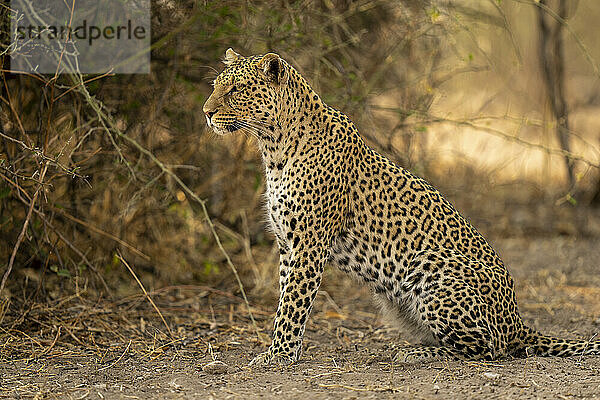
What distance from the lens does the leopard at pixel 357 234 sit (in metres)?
4.98

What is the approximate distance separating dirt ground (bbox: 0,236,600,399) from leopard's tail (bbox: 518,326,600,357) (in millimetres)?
71

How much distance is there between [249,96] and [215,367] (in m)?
1.74

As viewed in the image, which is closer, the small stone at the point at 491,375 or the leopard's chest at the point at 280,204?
the small stone at the point at 491,375

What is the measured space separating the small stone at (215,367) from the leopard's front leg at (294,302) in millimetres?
193

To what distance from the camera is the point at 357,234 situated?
5219 mm

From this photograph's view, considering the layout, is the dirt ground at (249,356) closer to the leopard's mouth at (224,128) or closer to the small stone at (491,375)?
the small stone at (491,375)

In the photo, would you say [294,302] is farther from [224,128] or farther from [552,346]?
[552,346]

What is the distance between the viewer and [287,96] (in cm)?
509

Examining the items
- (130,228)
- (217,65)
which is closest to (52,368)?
(130,228)

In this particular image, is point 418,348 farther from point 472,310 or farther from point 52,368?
point 52,368

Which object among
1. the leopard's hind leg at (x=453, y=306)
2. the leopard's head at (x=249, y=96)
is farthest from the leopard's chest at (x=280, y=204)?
the leopard's hind leg at (x=453, y=306)

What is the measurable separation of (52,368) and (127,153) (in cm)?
234

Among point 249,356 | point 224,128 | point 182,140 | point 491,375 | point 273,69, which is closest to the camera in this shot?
point 491,375

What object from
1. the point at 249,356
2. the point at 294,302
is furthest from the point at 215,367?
the point at 294,302
